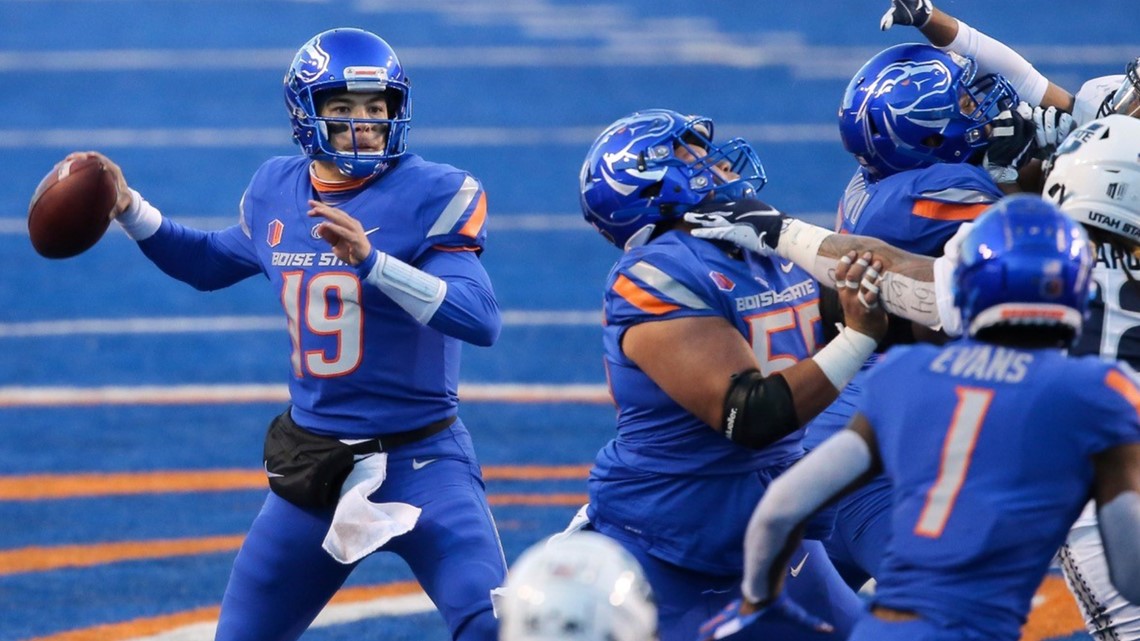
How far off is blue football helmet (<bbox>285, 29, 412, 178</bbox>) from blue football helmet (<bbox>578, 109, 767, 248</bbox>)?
694 mm

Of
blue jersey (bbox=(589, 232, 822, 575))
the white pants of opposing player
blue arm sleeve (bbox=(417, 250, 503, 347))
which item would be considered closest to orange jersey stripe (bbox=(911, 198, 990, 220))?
blue jersey (bbox=(589, 232, 822, 575))

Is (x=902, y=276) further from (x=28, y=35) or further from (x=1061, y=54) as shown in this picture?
(x=28, y=35)

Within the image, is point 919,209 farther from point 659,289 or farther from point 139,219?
point 139,219

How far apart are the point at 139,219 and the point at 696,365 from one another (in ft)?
6.26

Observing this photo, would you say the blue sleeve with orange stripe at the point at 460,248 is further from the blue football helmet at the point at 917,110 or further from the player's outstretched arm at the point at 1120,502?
the player's outstretched arm at the point at 1120,502

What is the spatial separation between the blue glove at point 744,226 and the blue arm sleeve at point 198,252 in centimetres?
152

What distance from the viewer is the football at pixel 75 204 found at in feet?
15.6

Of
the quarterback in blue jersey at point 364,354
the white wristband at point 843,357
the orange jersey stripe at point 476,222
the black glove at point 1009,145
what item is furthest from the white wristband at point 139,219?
the black glove at point 1009,145

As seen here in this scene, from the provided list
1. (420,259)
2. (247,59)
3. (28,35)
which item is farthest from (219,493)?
(28,35)

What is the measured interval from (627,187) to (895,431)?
1.18m

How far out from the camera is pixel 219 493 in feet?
24.5

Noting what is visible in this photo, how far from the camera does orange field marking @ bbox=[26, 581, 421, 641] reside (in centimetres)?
576

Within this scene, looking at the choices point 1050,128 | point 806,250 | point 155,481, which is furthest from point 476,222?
point 155,481

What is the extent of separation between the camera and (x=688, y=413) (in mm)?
3871
